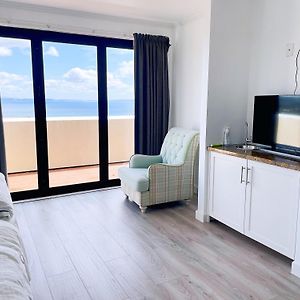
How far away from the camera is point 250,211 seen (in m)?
2.71

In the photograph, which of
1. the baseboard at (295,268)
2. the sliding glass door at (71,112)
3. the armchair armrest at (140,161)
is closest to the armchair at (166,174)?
the armchair armrest at (140,161)

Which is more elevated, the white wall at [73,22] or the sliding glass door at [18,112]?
the white wall at [73,22]

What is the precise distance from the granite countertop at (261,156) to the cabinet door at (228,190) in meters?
0.06

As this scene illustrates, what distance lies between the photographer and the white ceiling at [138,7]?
11.4 feet

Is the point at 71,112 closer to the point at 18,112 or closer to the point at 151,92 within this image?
the point at 18,112

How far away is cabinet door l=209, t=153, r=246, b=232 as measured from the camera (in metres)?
2.79

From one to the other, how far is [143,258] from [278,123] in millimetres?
1734

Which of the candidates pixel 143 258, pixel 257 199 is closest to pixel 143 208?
pixel 143 258

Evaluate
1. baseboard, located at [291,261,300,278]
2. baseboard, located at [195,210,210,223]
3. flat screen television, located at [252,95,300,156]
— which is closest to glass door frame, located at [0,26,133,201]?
baseboard, located at [195,210,210,223]

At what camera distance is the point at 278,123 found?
108 inches

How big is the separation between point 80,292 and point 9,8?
3.30 meters

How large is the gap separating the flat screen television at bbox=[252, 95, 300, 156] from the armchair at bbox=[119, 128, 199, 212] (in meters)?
0.97

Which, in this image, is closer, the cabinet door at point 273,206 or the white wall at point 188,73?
the cabinet door at point 273,206

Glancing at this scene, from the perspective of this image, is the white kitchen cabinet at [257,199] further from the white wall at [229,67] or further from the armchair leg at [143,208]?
the armchair leg at [143,208]
